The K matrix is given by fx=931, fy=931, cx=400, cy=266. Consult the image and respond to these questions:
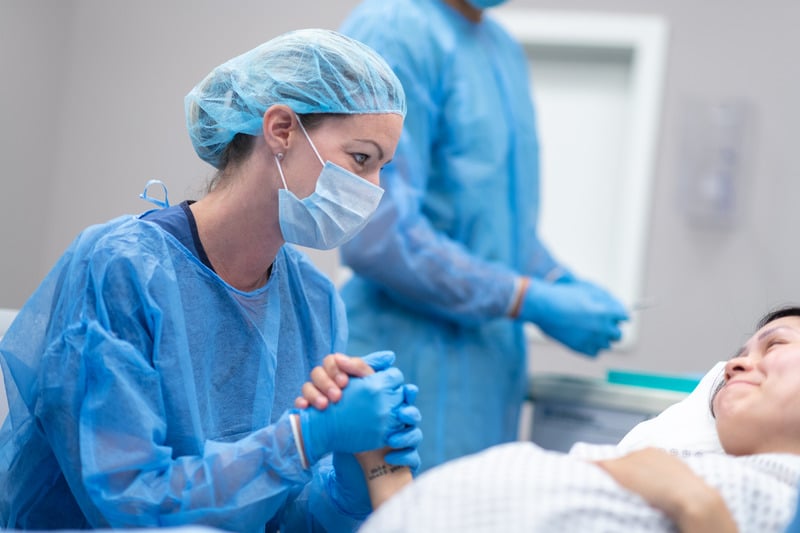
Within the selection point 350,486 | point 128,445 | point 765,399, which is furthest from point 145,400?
point 765,399

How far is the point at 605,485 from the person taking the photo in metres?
1.03

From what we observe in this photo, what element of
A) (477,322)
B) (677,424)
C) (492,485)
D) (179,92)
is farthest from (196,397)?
(179,92)

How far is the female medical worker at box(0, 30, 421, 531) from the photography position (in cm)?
111

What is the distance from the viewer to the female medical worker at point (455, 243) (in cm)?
207

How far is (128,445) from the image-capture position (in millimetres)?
1091

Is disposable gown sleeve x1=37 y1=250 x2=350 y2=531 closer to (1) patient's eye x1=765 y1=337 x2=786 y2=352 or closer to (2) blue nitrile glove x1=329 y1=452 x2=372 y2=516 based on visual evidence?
(2) blue nitrile glove x1=329 y1=452 x2=372 y2=516

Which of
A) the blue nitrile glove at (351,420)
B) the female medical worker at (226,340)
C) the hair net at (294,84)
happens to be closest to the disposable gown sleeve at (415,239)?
the female medical worker at (226,340)

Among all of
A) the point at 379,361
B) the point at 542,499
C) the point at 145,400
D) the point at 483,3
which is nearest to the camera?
the point at 542,499

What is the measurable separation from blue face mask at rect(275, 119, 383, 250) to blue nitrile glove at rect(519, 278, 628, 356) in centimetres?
95

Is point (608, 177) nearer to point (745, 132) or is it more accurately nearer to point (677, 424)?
point (745, 132)

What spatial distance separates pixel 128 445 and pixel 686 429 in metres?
0.87

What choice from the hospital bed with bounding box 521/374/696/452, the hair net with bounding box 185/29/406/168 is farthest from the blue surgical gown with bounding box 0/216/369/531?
the hospital bed with bounding box 521/374/696/452

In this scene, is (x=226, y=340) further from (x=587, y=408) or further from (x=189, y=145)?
(x=587, y=408)

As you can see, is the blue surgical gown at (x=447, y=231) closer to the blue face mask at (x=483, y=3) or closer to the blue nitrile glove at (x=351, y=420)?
the blue face mask at (x=483, y=3)
